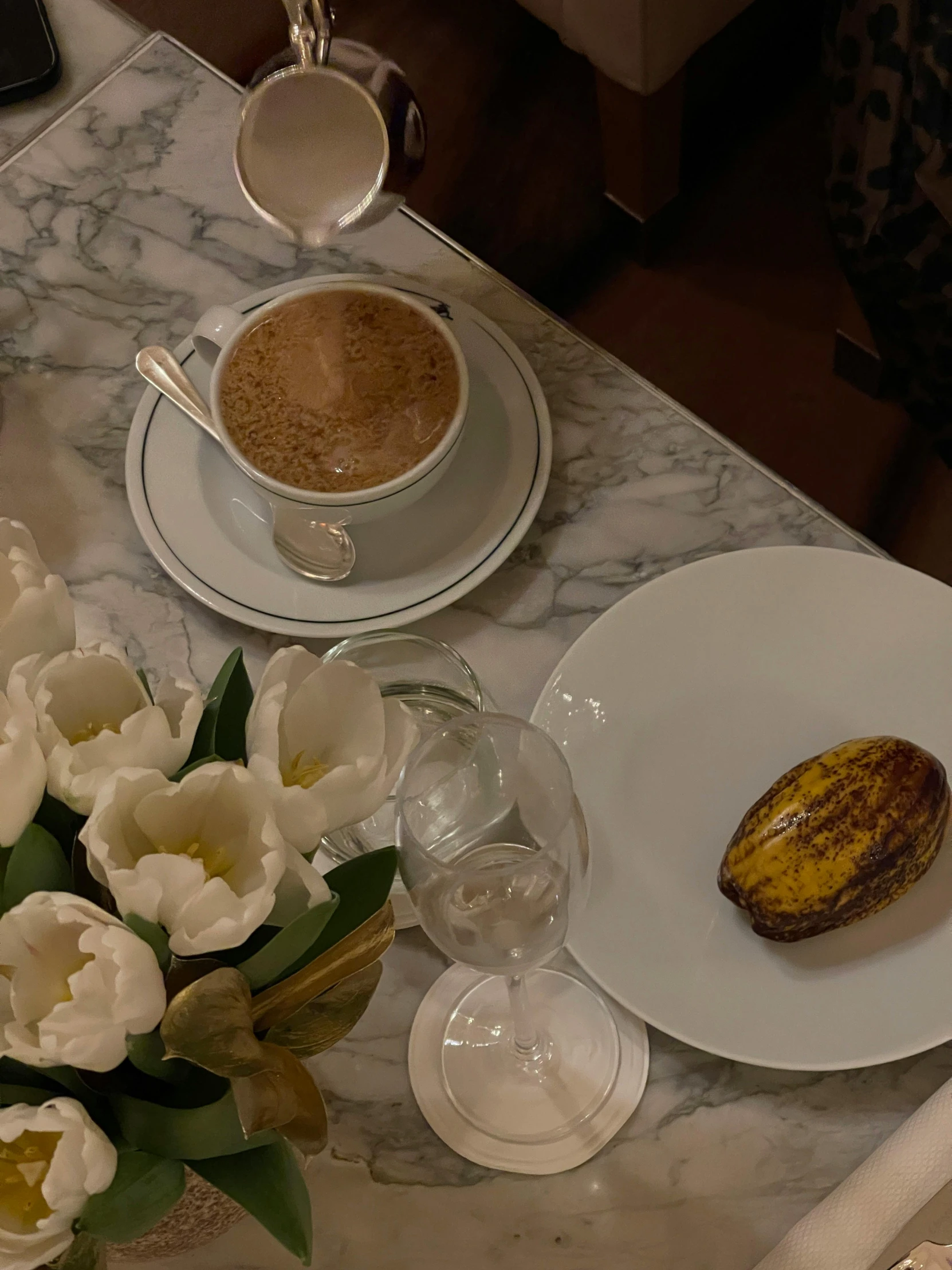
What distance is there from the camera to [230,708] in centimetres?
41

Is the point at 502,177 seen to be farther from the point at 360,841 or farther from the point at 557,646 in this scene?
the point at 360,841

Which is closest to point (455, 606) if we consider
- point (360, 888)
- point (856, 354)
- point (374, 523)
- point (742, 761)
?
point (374, 523)

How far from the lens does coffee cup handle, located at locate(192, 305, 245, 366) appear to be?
688 mm

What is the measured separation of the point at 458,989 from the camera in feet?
1.89

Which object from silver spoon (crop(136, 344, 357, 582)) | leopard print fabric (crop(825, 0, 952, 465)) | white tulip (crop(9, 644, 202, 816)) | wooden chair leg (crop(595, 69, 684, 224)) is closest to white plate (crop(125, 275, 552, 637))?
silver spoon (crop(136, 344, 357, 582))

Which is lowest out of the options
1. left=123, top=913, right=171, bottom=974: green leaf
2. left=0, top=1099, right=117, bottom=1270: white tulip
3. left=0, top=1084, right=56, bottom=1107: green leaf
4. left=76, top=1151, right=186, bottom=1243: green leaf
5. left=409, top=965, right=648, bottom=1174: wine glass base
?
left=409, top=965, right=648, bottom=1174: wine glass base

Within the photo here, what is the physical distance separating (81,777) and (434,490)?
15.5 inches

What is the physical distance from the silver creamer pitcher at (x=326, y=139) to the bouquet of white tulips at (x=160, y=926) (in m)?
0.32

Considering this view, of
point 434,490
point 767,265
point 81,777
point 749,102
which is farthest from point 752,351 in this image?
point 81,777

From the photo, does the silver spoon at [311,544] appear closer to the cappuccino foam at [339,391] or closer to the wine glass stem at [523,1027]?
the cappuccino foam at [339,391]

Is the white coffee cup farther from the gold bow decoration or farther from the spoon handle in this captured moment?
the gold bow decoration

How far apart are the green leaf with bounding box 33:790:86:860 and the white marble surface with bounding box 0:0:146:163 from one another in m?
0.64

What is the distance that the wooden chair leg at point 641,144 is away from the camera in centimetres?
134

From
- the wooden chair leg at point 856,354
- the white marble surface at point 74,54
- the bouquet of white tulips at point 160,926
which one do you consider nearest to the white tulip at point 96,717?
the bouquet of white tulips at point 160,926
